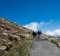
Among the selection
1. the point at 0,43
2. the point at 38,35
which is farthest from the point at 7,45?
the point at 38,35

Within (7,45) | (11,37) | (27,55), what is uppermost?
(11,37)

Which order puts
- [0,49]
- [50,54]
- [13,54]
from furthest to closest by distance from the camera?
[0,49]
[50,54]
[13,54]

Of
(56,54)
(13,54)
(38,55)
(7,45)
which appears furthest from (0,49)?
(56,54)

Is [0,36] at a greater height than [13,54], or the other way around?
[0,36]

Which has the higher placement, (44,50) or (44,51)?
(44,50)

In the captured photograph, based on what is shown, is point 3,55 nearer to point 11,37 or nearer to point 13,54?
point 13,54

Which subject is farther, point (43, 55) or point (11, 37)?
point (11, 37)

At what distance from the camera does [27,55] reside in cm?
2536

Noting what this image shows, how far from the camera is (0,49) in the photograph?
28.5 metres

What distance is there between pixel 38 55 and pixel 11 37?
42.2 feet

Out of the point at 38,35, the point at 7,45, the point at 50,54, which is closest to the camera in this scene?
the point at 50,54

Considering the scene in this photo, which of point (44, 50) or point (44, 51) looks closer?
point (44, 51)

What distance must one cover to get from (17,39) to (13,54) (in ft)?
42.3

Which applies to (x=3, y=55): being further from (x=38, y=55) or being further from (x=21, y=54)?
(x=38, y=55)
